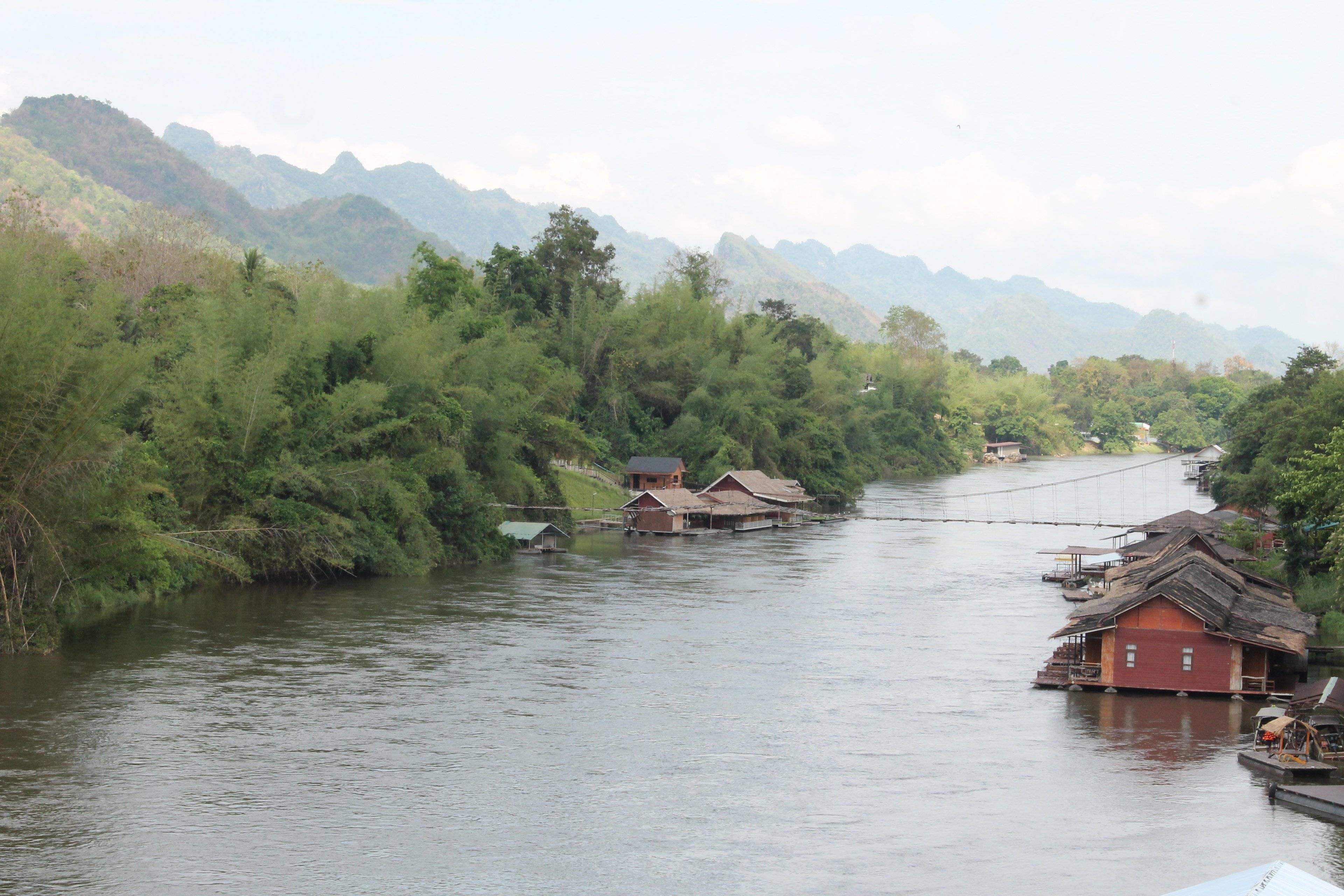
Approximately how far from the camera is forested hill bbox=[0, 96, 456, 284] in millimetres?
126812

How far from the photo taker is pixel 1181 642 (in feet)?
74.7

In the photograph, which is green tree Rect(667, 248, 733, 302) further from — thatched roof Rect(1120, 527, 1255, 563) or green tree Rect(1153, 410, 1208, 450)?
Answer: green tree Rect(1153, 410, 1208, 450)

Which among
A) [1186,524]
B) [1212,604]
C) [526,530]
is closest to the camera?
[1212,604]

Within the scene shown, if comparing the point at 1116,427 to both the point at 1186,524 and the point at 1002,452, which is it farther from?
the point at 1186,524

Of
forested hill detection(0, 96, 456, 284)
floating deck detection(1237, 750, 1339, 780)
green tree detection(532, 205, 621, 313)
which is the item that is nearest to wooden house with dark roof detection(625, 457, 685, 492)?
green tree detection(532, 205, 621, 313)

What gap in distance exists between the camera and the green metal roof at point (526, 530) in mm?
41094

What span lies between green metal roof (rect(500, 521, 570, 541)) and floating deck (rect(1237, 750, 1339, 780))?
1042 inches

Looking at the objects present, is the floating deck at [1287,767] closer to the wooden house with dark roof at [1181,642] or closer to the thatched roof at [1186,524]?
the wooden house with dark roof at [1181,642]

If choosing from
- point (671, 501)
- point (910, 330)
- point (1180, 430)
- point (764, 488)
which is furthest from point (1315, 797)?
point (1180, 430)

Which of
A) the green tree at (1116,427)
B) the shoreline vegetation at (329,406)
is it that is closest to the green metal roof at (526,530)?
the shoreline vegetation at (329,406)

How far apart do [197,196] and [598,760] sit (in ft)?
420

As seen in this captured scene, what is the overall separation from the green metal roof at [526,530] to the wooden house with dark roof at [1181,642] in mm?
21066

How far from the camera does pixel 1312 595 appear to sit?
28.4 metres

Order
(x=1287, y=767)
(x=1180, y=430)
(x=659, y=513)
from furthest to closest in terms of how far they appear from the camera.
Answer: (x=1180, y=430) → (x=659, y=513) → (x=1287, y=767)
